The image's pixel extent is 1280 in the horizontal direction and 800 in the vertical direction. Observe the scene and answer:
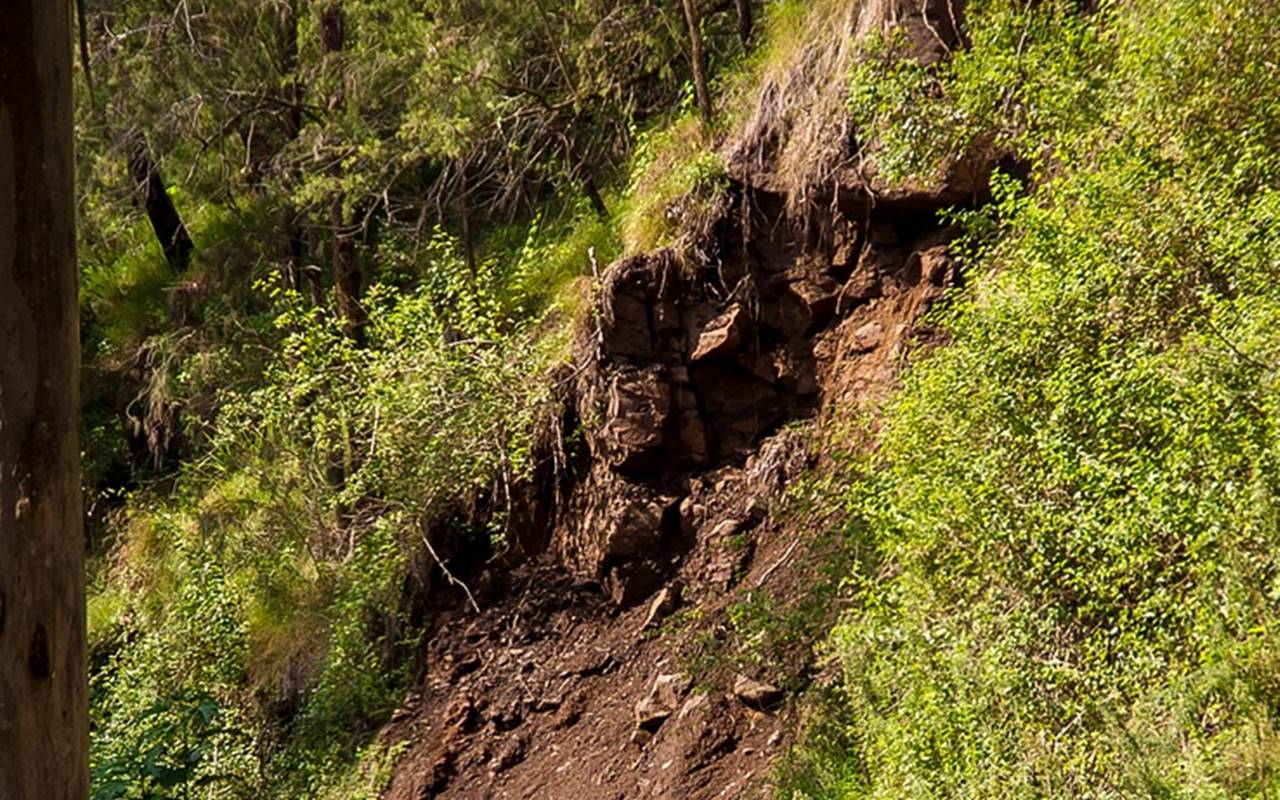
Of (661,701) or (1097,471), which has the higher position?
(1097,471)

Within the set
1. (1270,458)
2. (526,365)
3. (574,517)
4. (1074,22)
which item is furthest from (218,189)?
(1270,458)

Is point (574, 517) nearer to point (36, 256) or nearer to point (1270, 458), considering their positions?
point (1270, 458)

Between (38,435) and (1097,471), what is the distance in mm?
4385

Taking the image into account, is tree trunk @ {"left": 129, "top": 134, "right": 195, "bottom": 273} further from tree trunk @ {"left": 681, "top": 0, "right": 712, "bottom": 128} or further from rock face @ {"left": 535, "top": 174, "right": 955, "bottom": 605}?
rock face @ {"left": 535, "top": 174, "right": 955, "bottom": 605}

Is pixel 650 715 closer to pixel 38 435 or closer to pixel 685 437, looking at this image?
pixel 685 437

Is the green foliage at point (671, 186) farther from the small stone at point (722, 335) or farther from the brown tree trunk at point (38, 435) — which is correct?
the brown tree trunk at point (38, 435)

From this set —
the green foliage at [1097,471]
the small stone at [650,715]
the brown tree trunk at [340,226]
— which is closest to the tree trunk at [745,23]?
the brown tree trunk at [340,226]

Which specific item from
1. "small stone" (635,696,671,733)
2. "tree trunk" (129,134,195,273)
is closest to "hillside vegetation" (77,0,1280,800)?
"tree trunk" (129,134,195,273)

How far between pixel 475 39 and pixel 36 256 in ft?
35.2

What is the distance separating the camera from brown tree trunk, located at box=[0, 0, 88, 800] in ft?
10.5

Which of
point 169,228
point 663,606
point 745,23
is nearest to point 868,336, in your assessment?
point 663,606

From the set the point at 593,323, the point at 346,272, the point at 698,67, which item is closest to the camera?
the point at 593,323

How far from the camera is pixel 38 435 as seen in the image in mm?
3309

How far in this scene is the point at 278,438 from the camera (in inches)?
512
